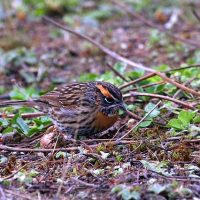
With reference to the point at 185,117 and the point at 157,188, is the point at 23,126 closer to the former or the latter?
the point at 185,117

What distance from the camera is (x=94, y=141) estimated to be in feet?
22.2

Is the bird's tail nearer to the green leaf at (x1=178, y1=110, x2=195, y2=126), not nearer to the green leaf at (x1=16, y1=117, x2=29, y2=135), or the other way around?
the green leaf at (x1=16, y1=117, x2=29, y2=135)

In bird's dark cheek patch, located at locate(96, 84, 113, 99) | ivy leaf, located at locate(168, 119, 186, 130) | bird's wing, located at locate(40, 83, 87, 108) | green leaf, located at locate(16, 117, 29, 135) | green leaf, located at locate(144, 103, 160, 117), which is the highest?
bird's dark cheek patch, located at locate(96, 84, 113, 99)

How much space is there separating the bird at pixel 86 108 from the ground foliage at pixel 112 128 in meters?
0.19

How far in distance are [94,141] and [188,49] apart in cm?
446

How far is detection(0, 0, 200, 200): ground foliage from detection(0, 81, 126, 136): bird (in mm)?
192

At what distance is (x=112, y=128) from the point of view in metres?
7.22

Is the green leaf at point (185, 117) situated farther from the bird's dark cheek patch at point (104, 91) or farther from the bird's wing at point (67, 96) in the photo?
the bird's wing at point (67, 96)

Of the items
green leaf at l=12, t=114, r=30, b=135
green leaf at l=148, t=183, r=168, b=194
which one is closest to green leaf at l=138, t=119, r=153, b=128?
green leaf at l=12, t=114, r=30, b=135

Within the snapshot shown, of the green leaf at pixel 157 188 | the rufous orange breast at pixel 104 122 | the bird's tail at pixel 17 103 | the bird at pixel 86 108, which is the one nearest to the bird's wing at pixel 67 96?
the bird at pixel 86 108

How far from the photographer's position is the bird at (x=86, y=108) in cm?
690

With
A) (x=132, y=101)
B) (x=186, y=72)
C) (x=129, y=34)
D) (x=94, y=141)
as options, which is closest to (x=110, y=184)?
(x=94, y=141)

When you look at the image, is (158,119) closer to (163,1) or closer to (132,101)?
(132,101)

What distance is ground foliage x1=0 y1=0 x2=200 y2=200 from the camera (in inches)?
217
